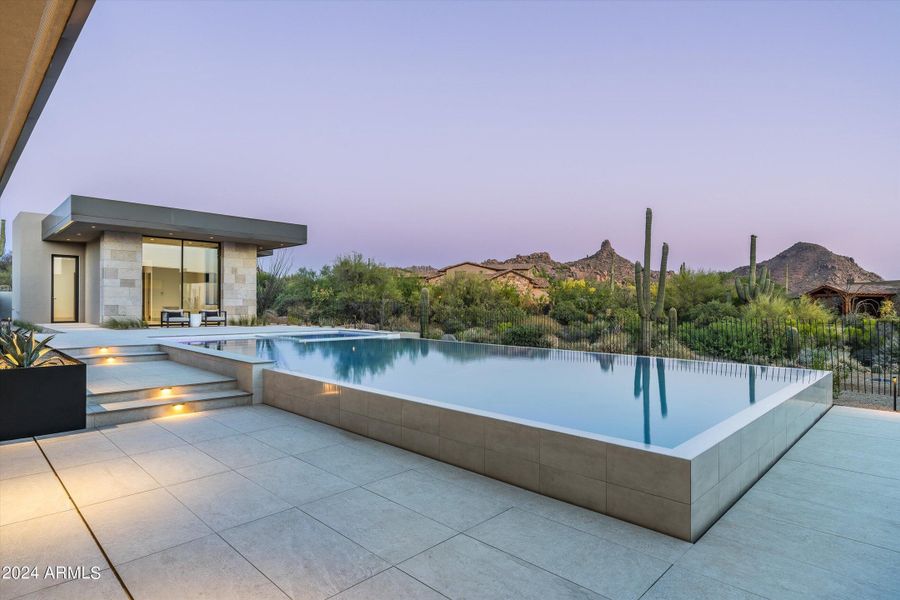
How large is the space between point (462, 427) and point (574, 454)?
97 cm

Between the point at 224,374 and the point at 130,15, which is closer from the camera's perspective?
the point at 224,374

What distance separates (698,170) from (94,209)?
18123 mm

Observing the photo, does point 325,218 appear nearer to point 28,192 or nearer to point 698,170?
point 28,192

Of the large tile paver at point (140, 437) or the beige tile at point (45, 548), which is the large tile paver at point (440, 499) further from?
the large tile paver at point (140, 437)

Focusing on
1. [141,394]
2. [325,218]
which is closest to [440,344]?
[141,394]

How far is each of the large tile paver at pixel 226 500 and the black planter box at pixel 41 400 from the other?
84.4 inches

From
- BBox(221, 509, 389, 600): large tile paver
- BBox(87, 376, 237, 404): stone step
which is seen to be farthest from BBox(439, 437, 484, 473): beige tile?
BBox(87, 376, 237, 404): stone step

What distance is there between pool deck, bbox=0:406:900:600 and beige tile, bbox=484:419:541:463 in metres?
0.25

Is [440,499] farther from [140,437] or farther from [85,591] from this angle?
[140,437]

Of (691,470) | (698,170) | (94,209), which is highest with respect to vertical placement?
(698,170)

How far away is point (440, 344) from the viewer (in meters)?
11.0

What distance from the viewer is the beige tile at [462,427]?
3613 millimetres

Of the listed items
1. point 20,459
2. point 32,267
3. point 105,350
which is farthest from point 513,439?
point 32,267

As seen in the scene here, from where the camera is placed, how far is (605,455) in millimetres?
2943
